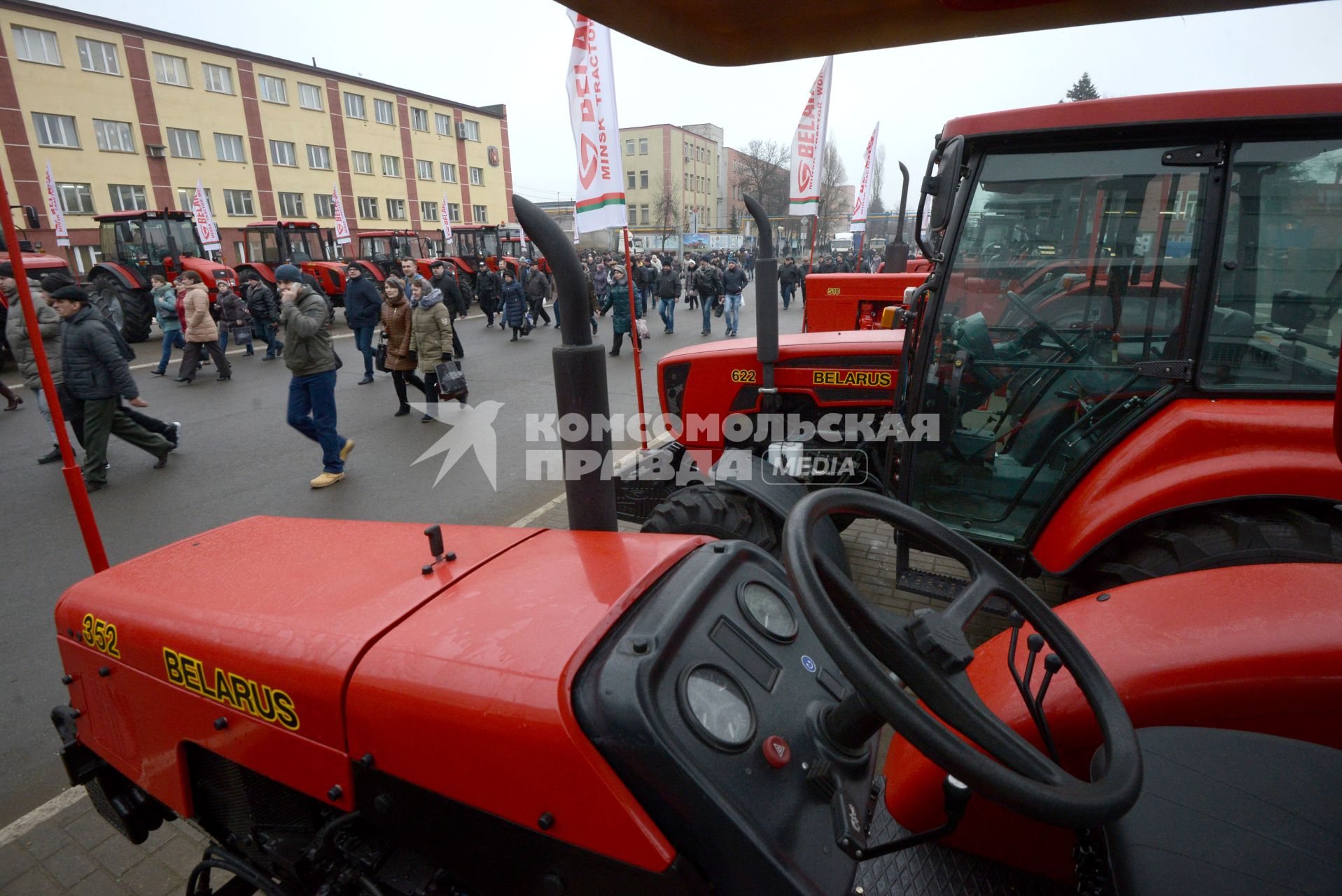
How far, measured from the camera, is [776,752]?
4.03 feet

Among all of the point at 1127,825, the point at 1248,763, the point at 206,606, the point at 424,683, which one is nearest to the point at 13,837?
the point at 206,606

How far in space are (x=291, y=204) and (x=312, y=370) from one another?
35.5 m

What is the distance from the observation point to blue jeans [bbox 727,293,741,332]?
15742 millimetres

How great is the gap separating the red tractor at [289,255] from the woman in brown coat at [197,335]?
7879 mm

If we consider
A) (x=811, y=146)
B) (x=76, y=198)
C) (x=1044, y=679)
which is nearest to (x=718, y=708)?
(x=1044, y=679)

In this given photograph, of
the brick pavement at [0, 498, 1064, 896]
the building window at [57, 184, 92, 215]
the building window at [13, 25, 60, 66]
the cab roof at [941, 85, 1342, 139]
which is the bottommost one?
the brick pavement at [0, 498, 1064, 896]

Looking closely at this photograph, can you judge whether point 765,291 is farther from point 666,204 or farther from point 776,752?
point 666,204

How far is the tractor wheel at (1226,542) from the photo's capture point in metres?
2.24

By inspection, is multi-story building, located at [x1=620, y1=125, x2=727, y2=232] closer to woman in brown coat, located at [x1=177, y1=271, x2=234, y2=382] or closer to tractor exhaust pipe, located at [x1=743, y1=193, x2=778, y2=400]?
woman in brown coat, located at [x1=177, y1=271, x2=234, y2=382]

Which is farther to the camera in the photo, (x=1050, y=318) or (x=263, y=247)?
(x=263, y=247)

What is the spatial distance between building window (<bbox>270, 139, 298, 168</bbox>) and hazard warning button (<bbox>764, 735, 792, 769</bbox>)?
41173 mm

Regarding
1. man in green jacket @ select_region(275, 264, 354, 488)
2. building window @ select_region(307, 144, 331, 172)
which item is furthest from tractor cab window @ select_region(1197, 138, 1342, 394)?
building window @ select_region(307, 144, 331, 172)

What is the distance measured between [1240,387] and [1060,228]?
0.88m

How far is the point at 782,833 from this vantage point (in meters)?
1.15
